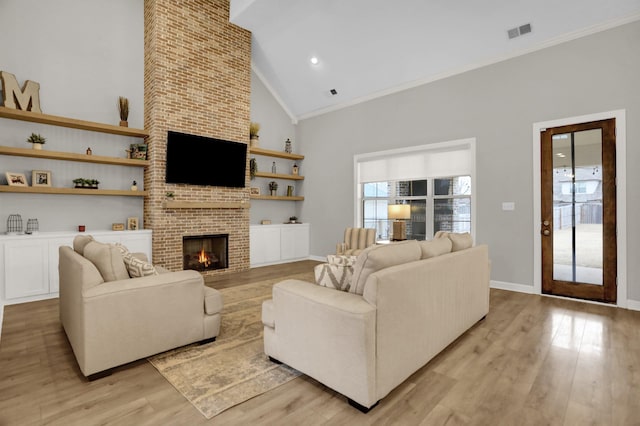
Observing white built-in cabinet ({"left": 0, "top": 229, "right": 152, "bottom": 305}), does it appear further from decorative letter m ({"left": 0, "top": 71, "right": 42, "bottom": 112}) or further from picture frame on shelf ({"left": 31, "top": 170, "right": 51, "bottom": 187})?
decorative letter m ({"left": 0, "top": 71, "right": 42, "bottom": 112})

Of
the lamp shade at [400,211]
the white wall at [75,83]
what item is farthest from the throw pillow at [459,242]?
the white wall at [75,83]

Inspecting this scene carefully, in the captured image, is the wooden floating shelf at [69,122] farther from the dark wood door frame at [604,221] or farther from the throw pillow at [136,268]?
the dark wood door frame at [604,221]

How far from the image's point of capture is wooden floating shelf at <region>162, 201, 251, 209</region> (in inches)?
209

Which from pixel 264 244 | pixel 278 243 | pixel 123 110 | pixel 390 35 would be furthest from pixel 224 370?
pixel 390 35

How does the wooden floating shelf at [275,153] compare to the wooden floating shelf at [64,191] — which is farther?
the wooden floating shelf at [275,153]

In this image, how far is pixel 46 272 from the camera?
432 centimetres

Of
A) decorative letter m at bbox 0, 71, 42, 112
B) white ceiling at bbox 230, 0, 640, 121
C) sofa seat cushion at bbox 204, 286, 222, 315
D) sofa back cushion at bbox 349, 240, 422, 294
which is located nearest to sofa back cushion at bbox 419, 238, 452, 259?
sofa back cushion at bbox 349, 240, 422, 294

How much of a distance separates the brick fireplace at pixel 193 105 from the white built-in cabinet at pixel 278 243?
31 cm

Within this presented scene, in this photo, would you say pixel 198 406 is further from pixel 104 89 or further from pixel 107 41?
pixel 107 41

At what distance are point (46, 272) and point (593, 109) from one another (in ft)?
24.1

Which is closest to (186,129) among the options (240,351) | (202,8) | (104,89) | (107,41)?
(104,89)

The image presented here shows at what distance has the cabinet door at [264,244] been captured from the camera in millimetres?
6660

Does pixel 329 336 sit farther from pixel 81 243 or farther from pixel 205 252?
pixel 205 252

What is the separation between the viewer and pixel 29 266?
13.8ft
